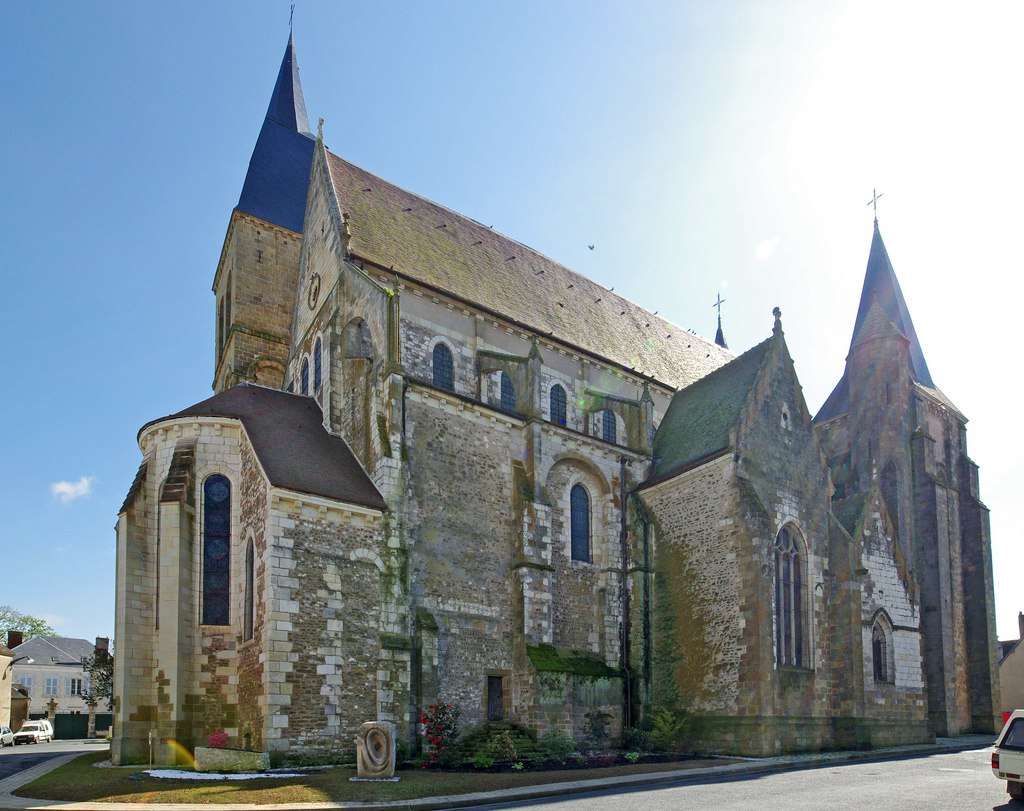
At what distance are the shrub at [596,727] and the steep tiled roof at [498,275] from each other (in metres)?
11.5

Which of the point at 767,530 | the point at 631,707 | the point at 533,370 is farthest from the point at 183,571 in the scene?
the point at 767,530

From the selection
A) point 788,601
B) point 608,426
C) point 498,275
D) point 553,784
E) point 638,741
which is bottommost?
point 638,741

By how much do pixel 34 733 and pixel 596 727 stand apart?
31.1 meters

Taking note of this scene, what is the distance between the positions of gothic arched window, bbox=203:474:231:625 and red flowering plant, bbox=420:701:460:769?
5.23 metres

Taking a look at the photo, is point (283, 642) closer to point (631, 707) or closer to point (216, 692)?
point (216, 692)

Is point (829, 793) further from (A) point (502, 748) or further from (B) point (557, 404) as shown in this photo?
(B) point (557, 404)

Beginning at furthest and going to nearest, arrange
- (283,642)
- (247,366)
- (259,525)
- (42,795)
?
(247,366) → (259,525) → (283,642) → (42,795)

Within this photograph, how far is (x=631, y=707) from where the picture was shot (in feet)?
78.6

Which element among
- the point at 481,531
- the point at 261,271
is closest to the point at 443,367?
the point at 481,531

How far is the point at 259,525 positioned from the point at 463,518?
553 cm

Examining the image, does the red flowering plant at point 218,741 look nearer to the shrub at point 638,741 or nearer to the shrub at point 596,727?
the shrub at point 596,727

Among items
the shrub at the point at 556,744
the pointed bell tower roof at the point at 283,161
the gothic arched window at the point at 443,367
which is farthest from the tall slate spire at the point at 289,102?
the shrub at the point at 556,744

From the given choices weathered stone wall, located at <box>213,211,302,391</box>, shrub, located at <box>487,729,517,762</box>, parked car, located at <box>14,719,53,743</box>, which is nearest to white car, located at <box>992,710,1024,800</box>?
shrub, located at <box>487,729,517,762</box>

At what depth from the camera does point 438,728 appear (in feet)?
62.8
